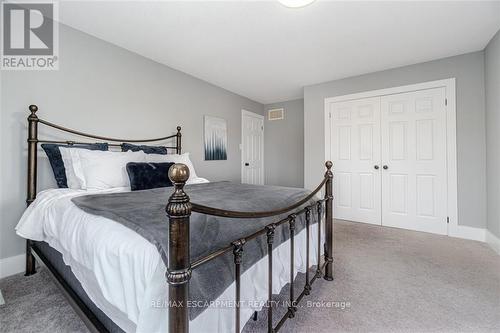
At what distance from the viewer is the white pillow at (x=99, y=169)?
1.93 m

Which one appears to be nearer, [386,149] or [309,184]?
[386,149]

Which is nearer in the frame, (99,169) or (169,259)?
(169,259)

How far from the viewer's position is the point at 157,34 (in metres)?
2.41

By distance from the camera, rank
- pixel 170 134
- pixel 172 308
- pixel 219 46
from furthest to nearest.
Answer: pixel 170 134, pixel 219 46, pixel 172 308

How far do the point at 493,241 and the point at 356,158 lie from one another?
182cm

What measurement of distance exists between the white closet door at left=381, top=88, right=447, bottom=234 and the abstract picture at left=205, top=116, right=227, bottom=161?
2.68 metres

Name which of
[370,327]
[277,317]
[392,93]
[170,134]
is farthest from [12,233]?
[392,93]

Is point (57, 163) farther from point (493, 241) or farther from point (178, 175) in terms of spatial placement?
point (493, 241)

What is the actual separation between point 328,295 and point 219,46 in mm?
2798

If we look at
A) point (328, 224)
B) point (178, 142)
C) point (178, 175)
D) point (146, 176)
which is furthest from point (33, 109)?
point (328, 224)

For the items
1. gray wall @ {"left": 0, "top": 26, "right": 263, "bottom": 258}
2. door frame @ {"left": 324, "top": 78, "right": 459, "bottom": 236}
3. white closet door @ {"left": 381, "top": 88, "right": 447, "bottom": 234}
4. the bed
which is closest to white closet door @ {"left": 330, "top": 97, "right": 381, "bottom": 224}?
white closet door @ {"left": 381, "top": 88, "right": 447, "bottom": 234}

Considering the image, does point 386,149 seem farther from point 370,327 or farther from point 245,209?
point 245,209

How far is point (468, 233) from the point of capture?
2.85 m

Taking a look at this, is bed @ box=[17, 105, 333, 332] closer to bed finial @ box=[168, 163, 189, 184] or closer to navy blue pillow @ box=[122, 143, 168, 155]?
bed finial @ box=[168, 163, 189, 184]
